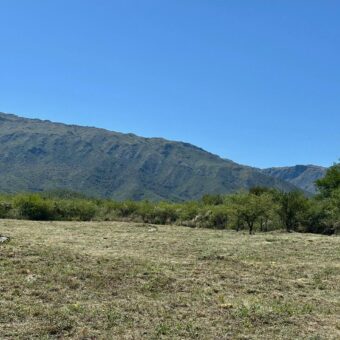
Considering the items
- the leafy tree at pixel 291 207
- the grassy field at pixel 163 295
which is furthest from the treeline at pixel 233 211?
the grassy field at pixel 163 295

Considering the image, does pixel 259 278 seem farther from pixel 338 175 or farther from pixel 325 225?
pixel 338 175

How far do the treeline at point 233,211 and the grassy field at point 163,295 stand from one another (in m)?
34.1

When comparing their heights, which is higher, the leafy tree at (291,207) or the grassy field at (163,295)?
the leafy tree at (291,207)

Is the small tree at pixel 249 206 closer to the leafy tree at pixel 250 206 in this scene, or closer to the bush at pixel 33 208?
the leafy tree at pixel 250 206

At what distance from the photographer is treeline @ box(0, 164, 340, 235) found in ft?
213

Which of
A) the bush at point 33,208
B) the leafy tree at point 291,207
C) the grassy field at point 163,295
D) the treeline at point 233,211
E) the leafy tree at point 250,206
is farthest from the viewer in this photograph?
the bush at point 33,208

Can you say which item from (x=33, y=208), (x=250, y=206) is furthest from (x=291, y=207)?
(x=33, y=208)

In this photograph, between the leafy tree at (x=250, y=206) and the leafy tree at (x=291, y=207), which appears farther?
the leafy tree at (x=291, y=207)

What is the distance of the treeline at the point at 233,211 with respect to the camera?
64.9 meters

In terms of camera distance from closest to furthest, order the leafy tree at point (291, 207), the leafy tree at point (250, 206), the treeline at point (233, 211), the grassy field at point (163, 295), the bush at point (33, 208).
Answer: the grassy field at point (163, 295) → the leafy tree at point (250, 206) → the treeline at point (233, 211) → the leafy tree at point (291, 207) → the bush at point (33, 208)

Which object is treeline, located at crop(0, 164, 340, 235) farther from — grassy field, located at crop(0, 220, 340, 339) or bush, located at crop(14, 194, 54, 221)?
grassy field, located at crop(0, 220, 340, 339)

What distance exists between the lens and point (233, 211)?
65.0m

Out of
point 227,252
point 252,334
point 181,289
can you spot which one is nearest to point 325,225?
point 227,252

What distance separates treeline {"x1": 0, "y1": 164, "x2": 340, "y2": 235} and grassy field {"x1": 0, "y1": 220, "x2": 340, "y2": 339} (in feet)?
112
